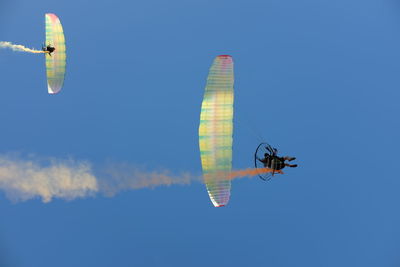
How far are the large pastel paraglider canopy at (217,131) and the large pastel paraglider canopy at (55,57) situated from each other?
20657mm

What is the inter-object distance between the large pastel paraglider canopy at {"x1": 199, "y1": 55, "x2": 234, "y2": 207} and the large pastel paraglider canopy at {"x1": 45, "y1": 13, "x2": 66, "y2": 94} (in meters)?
20.7

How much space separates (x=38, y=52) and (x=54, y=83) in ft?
10.5

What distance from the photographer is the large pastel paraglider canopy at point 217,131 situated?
96.5 feet

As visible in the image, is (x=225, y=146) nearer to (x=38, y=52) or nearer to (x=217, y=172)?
(x=217, y=172)

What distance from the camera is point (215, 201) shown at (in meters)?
29.5

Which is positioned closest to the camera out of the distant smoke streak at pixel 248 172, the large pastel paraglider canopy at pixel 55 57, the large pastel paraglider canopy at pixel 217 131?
the large pastel paraglider canopy at pixel 217 131

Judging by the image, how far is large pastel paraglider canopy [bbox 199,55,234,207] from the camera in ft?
96.5

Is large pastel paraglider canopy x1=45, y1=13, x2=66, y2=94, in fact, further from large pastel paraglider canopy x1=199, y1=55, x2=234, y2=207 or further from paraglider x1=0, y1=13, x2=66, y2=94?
large pastel paraglider canopy x1=199, y1=55, x2=234, y2=207

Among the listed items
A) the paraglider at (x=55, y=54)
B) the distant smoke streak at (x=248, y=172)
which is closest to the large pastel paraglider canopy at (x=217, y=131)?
the distant smoke streak at (x=248, y=172)

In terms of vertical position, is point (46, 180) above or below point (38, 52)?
below

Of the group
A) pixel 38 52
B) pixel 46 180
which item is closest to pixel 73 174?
pixel 46 180

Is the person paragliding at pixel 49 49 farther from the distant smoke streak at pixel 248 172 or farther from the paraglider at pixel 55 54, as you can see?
the distant smoke streak at pixel 248 172

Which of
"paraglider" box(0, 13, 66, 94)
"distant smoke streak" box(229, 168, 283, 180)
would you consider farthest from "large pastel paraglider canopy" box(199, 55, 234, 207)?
"paraglider" box(0, 13, 66, 94)

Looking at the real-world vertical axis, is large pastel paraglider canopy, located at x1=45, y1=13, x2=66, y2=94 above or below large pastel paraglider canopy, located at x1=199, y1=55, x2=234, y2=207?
above
